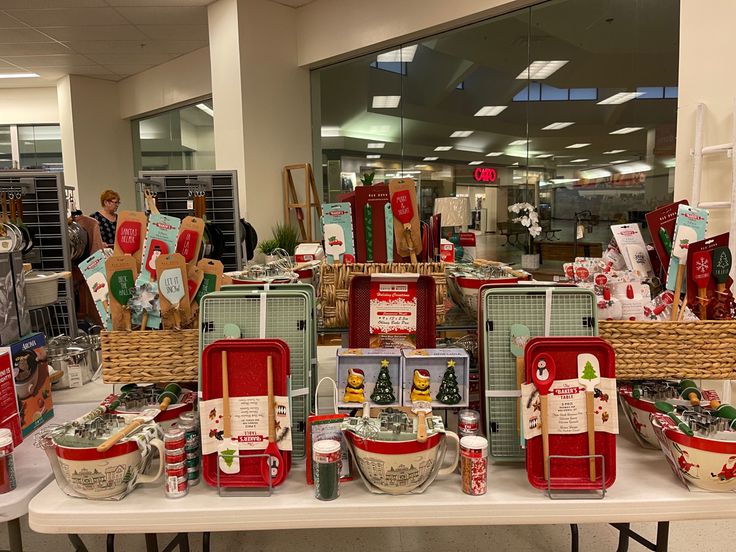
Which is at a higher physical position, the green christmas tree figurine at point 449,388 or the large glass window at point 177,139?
the large glass window at point 177,139

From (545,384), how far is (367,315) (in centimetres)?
55

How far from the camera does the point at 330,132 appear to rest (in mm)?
6355

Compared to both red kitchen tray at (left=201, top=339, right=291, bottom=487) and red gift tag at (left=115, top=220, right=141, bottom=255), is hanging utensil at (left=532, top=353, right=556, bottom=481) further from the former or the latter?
red gift tag at (left=115, top=220, right=141, bottom=255)

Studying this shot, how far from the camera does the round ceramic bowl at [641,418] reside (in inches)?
53.1

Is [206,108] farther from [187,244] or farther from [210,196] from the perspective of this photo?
[187,244]

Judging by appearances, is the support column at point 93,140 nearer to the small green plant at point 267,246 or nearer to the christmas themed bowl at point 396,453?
the small green plant at point 267,246

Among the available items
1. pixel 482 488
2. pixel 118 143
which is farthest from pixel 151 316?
pixel 118 143

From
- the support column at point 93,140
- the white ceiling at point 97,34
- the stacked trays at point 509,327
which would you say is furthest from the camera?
the support column at point 93,140

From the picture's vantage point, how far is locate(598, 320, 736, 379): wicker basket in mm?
1370

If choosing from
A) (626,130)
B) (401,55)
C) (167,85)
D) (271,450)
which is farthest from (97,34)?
(271,450)

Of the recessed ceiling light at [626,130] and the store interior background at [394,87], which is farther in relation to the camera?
the recessed ceiling light at [626,130]

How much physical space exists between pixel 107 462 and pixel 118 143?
9.10 metres

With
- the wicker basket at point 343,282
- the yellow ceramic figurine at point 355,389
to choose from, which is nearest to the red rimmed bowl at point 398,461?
the yellow ceramic figurine at point 355,389

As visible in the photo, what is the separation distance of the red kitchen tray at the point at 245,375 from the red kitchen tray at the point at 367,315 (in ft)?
1.12
